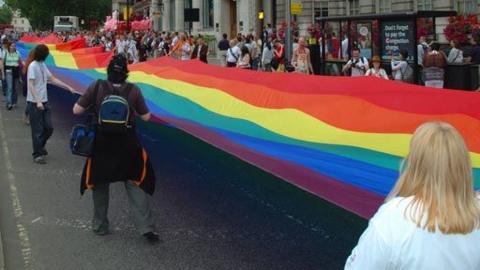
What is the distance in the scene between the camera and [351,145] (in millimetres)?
4953

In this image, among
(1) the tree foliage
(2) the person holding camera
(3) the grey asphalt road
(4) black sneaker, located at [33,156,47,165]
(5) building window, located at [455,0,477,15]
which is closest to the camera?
(3) the grey asphalt road

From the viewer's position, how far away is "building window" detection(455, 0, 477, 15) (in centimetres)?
2844

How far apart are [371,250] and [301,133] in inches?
137

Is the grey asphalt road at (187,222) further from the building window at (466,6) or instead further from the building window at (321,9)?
the building window at (321,9)

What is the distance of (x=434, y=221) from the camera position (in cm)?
228

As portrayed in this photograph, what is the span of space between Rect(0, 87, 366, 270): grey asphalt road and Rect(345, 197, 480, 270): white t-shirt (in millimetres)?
2543

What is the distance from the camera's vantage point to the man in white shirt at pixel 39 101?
10297mm

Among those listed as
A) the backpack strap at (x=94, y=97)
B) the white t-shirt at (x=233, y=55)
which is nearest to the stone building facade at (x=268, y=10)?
the white t-shirt at (x=233, y=55)

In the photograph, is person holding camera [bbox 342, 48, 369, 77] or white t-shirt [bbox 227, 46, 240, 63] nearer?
person holding camera [bbox 342, 48, 369, 77]

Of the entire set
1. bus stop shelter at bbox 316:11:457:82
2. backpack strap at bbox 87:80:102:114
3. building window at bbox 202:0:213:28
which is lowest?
backpack strap at bbox 87:80:102:114

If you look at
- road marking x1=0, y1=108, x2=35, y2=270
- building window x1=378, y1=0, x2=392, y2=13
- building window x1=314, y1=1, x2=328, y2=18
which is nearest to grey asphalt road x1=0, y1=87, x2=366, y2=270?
road marking x1=0, y1=108, x2=35, y2=270

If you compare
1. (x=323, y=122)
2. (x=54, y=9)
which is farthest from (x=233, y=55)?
(x=54, y=9)

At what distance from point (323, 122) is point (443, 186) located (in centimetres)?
342

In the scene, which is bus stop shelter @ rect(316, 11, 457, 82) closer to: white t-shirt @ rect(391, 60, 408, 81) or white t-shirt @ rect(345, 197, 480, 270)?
white t-shirt @ rect(391, 60, 408, 81)
